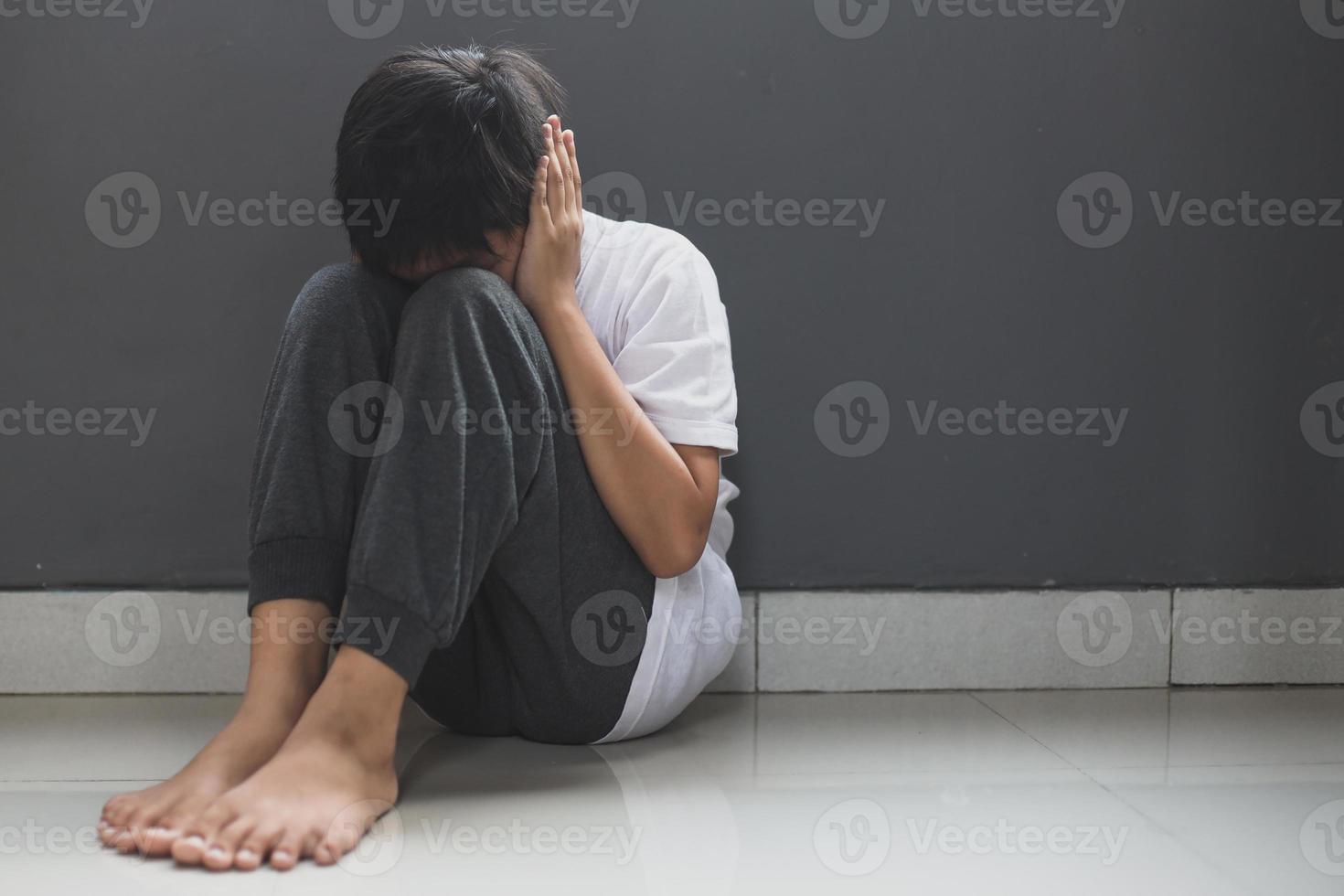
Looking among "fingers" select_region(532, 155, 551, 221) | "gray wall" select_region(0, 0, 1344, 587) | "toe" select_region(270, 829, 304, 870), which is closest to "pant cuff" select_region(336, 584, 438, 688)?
"toe" select_region(270, 829, 304, 870)

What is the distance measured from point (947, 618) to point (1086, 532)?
191 mm

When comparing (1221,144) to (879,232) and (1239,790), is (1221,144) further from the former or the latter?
(1239,790)

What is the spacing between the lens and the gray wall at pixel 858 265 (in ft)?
4.21

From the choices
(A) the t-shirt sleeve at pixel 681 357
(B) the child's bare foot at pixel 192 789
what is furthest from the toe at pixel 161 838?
(A) the t-shirt sleeve at pixel 681 357

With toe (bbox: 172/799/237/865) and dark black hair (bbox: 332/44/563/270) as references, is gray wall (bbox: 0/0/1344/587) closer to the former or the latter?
dark black hair (bbox: 332/44/563/270)

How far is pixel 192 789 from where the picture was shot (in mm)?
810

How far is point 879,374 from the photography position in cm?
134

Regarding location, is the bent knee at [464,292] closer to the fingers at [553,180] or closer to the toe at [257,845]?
the fingers at [553,180]

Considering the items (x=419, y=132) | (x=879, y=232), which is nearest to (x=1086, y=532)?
(x=879, y=232)

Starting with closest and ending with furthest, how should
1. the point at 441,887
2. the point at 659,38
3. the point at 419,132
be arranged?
the point at 441,887
the point at 419,132
the point at 659,38

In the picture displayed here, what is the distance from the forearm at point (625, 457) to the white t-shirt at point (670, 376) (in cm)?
4

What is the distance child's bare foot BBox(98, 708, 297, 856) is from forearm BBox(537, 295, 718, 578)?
1.02 ft

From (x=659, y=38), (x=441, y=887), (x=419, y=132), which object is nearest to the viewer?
(x=441, y=887)

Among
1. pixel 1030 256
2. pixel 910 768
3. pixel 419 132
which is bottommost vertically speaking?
pixel 910 768
